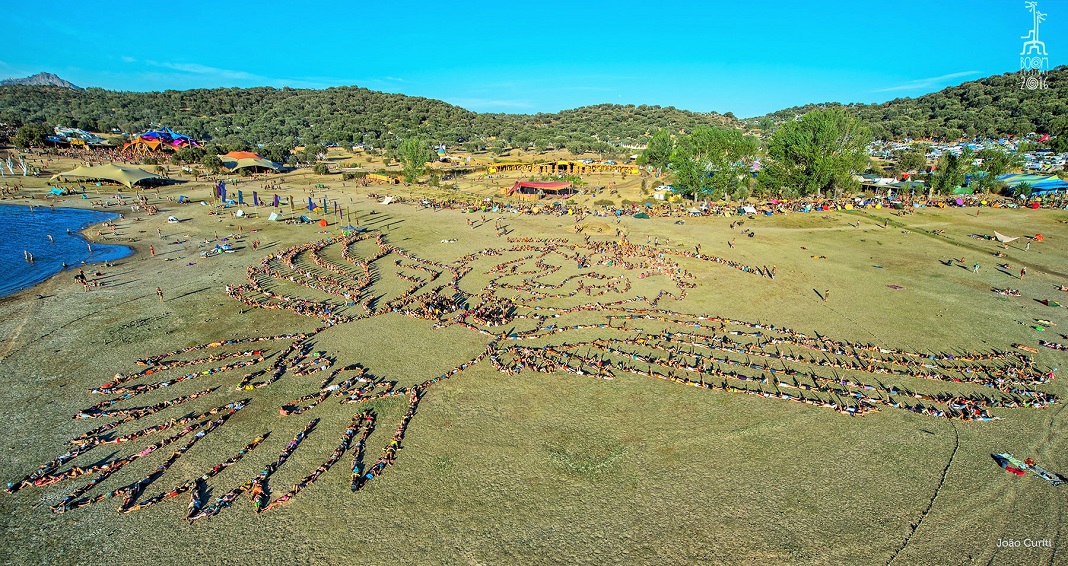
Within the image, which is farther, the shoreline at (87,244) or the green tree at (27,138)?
the green tree at (27,138)

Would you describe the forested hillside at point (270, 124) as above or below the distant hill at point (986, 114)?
below

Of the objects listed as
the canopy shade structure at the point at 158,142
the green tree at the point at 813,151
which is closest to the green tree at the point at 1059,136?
the green tree at the point at 813,151

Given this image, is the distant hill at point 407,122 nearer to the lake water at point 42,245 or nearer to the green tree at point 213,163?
the green tree at point 213,163

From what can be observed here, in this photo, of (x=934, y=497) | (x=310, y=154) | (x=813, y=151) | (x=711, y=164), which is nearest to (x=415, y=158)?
(x=310, y=154)

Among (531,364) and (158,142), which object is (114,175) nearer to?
(158,142)

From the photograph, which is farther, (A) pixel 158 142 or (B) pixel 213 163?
(A) pixel 158 142

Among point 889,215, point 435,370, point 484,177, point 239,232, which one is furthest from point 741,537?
point 484,177

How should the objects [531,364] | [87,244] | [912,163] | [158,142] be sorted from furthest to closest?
[158,142], [912,163], [87,244], [531,364]
